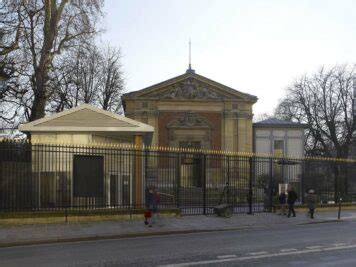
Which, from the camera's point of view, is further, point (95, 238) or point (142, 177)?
point (142, 177)

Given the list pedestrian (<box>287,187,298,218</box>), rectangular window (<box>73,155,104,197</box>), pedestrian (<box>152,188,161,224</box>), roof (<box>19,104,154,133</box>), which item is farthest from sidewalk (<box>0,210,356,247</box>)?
roof (<box>19,104,154,133</box>)

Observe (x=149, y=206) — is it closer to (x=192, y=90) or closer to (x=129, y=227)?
(x=129, y=227)

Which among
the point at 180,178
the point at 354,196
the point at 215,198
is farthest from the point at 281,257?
the point at 354,196

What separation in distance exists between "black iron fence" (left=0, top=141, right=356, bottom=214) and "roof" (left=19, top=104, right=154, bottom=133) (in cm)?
105

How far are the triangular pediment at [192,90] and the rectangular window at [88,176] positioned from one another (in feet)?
110

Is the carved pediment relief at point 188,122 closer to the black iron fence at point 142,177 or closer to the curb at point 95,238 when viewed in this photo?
the black iron fence at point 142,177

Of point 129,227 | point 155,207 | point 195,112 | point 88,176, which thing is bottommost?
point 129,227

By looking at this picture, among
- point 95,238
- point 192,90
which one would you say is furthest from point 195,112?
point 95,238

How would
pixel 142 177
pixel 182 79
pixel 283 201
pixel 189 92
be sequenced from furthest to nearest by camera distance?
pixel 182 79, pixel 189 92, pixel 283 201, pixel 142 177

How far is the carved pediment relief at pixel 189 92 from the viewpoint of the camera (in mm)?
56031

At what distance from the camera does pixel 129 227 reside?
20.7 meters

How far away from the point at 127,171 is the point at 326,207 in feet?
44.9

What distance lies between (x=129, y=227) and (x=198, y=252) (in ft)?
24.7

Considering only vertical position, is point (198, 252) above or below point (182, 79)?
below
